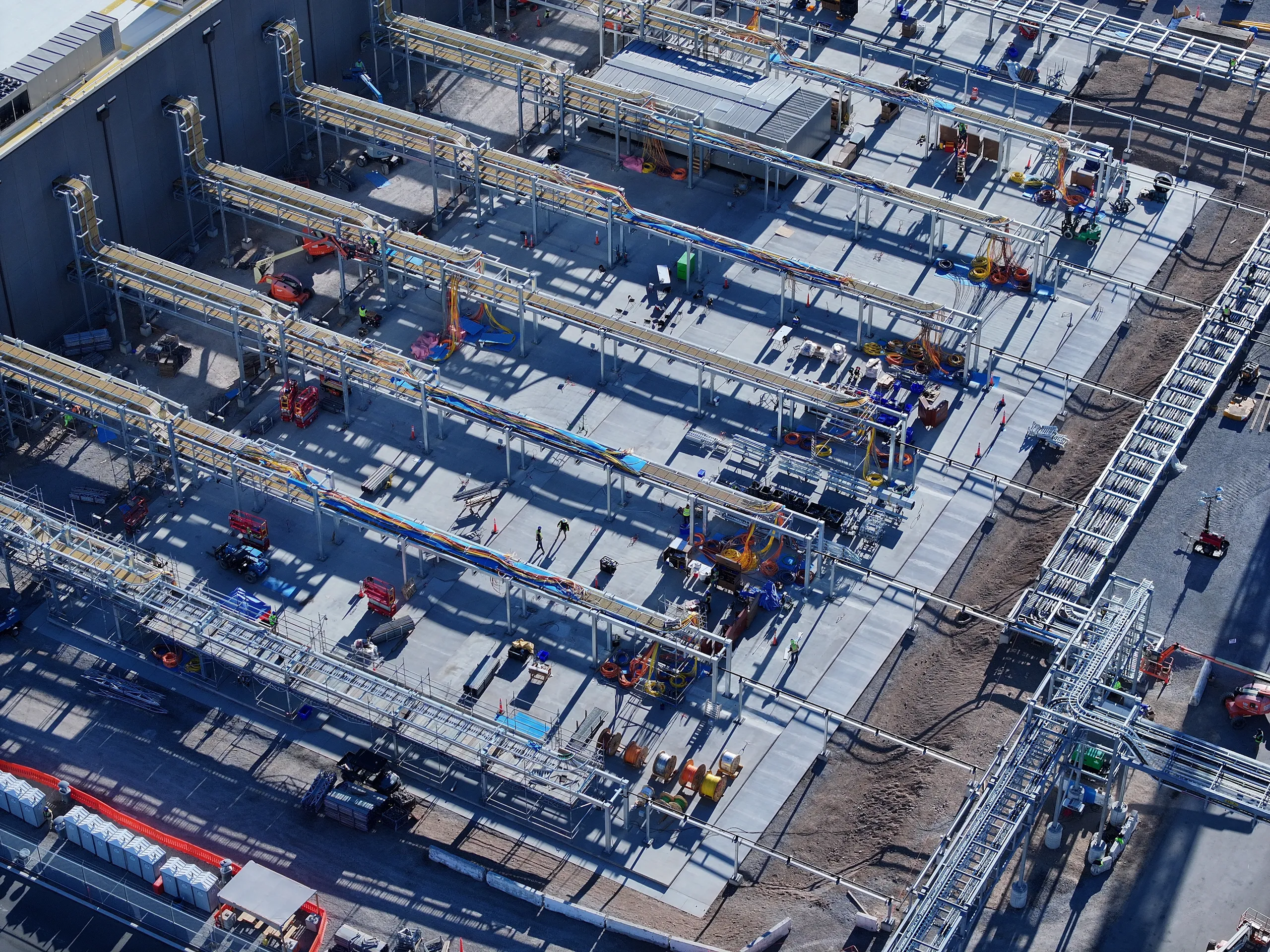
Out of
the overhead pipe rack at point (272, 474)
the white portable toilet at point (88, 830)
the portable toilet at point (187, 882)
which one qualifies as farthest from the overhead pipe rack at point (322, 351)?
the portable toilet at point (187, 882)

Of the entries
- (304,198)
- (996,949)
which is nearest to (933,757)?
(996,949)

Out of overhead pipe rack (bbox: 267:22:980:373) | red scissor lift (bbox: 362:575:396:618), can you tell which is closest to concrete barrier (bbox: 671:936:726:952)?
red scissor lift (bbox: 362:575:396:618)

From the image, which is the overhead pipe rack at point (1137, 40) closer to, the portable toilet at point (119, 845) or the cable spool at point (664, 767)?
the cable spool at point (664, 767)

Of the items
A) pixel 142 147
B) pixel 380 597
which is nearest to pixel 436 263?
pixel 142 147

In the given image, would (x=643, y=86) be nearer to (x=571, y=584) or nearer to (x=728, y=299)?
(x=728, y=299)

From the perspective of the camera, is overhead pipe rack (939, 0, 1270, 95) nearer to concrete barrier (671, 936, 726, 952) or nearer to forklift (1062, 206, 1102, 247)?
forklift (1062, 206, 1102, 247)

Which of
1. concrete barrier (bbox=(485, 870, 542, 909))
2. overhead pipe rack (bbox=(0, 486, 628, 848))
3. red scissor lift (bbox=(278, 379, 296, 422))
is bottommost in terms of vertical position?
concrete barrier (bbox=(485, 870, 542, 909))
